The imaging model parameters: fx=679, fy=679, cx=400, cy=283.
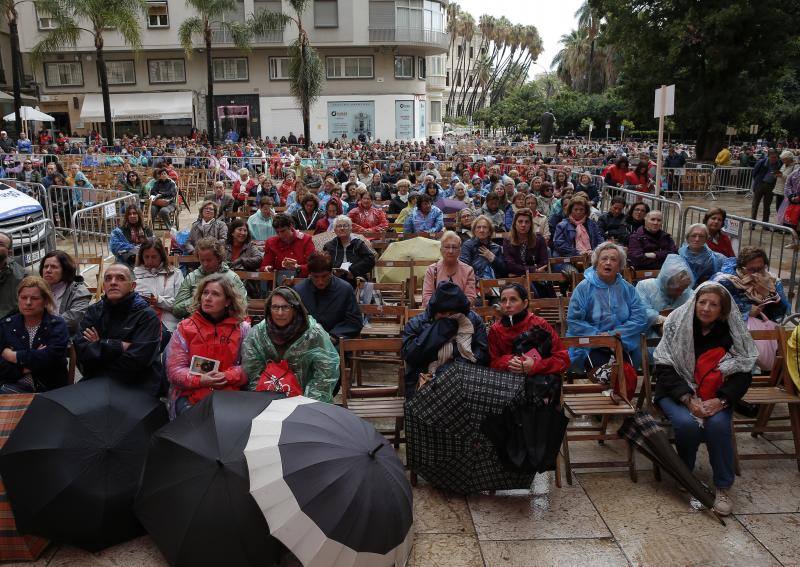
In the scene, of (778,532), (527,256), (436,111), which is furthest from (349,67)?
(778,532)

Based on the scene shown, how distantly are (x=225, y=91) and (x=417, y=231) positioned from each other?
38.5 m

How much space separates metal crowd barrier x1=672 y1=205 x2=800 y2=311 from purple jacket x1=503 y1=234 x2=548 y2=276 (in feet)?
7.19

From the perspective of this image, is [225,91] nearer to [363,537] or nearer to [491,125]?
[491,125]

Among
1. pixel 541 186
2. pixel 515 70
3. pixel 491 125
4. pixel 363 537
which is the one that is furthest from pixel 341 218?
pixel 515 70

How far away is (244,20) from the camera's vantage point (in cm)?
4194

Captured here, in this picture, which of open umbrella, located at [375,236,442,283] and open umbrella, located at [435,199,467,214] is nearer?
open umbrella, located at [375,236,442,283]

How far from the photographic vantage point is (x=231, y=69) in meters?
44.4

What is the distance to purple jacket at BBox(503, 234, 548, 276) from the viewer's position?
759cm

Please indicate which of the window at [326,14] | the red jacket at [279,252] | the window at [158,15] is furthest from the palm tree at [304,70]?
the red jacket at [279,252]

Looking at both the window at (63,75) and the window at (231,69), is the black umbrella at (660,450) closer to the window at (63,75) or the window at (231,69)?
the window at (231,69)

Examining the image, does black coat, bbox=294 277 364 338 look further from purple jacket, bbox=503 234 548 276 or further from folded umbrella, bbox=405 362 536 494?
purple jacket, bbox=503 234 548 276

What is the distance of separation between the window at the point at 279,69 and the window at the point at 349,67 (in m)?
2.69

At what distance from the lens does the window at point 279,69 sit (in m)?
44.1

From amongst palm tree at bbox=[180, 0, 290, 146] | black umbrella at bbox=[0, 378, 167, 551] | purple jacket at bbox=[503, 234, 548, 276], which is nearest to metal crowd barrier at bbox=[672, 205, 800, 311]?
purple jacket at bbox=[503, 234, 548, 276]
